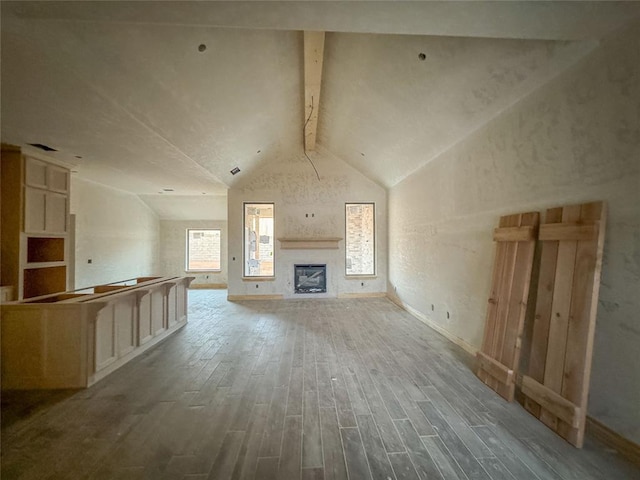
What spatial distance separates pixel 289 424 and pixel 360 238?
18.1 ft

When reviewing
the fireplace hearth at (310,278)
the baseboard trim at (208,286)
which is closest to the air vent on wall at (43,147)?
the fireplace hearth at (310,278)

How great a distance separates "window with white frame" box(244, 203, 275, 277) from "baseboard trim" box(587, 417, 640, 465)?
5.98 metres

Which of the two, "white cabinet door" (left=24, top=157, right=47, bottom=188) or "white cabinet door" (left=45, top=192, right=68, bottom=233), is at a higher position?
"white cabinet door" (left=24, top=157, right=47, bottom=188)

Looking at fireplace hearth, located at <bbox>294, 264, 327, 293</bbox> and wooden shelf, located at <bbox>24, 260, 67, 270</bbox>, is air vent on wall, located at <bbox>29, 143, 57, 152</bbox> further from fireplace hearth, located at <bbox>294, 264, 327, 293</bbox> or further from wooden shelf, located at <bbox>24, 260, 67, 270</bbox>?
fireplace hearth, located at <bbox>294, 264, 327, 293</bbox>

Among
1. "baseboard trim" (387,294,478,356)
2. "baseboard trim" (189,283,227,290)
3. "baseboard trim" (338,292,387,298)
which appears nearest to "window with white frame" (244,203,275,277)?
"baseboard trim" (338,292,387,298)

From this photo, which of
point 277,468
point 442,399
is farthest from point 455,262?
point 277,468

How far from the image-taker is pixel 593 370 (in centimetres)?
185

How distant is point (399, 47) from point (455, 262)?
2.72 metres

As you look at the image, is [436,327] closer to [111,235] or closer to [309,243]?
[309,243]

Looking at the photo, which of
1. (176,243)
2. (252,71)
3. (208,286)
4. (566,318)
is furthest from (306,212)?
(566,318)

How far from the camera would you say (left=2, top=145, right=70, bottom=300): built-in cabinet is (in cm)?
356

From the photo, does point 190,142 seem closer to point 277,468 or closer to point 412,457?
point 277,468

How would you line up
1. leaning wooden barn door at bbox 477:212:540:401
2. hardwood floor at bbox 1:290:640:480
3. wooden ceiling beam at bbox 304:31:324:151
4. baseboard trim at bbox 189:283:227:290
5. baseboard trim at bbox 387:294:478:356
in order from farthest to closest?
baseboard trim at bbox 189:283:227:290 < baseboard trim at bbox 387:294:478:356 < wooden ceiling beam at bbox 304:31:324:151 < leaning wooden barn door at bbox 477:212:540:401 < hardwood floor at bbox 1:290:640:480

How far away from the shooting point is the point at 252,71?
10.4 ft
